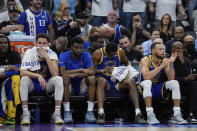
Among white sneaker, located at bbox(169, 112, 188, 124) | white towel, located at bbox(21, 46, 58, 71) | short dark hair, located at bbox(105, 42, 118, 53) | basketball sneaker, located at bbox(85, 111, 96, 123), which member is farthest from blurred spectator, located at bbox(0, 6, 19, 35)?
white sneaker, located at bbox(169, 112, 188, 124)

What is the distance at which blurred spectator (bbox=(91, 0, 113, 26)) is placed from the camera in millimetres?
13086

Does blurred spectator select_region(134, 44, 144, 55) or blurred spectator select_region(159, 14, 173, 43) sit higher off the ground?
blurred spectator select_region(159, 14, 173, 43)

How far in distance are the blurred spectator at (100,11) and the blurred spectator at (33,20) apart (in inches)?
89.4

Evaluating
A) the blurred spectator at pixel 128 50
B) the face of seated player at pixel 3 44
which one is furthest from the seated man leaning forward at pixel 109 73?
the face of seated player at pixel 3 44

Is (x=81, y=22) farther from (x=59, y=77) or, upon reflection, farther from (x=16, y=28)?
(x=59, y=77)

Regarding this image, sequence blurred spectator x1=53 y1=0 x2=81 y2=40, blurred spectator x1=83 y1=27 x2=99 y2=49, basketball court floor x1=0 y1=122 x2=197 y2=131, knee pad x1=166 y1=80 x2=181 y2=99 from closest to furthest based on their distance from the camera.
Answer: basketball court floor x1=0 y1=122 x2=197 y2=131
knee pad x1=166 y1=80 x2=181 y2=99
blurred spectator x1=83 y1=27 x2=99 y2=49
blurred spectator x1=53 y1=0 x2=81 y2=40

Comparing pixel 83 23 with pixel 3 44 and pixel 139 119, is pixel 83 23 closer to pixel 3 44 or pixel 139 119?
pixel 3 44

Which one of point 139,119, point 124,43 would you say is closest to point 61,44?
point 124,43

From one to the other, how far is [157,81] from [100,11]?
12.1 ft

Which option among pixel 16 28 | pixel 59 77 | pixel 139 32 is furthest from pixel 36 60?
pixel 139 32

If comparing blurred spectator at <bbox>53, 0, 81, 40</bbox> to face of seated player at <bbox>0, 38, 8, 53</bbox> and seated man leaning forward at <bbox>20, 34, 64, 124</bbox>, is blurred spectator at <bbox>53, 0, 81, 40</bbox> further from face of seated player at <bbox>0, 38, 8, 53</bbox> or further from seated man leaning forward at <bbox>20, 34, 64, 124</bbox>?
face of seated player at <bbox>0, 38, 8, 53</bbox>

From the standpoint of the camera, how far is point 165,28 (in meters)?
12.6

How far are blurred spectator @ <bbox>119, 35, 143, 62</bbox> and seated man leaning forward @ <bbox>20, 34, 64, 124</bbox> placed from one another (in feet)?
6.10

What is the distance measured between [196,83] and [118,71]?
5.32 ft
